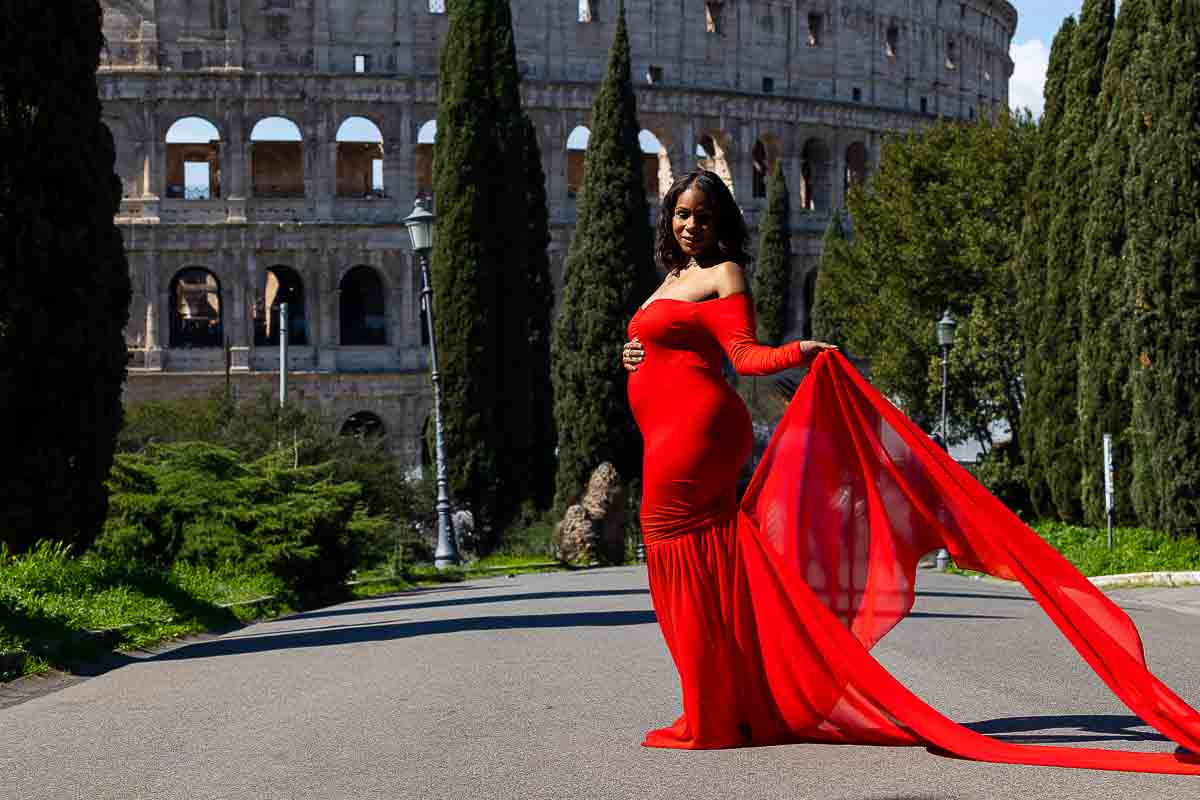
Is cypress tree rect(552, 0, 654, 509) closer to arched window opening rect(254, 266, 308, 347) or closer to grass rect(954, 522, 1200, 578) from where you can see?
grass rect(954, 522, 1200, 578)

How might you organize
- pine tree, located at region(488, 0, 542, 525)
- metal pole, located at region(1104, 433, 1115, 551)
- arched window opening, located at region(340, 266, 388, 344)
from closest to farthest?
metal pole, located at region(1104, 433, 1115, 551)
pine tree, located at region(488, 0, 542, 525)
arched window opening, located at region(340, 266, 388, 344)

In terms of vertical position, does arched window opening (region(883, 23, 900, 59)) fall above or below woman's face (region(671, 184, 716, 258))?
above

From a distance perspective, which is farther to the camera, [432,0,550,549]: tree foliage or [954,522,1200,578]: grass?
[432,0,550,549]: tree foliage

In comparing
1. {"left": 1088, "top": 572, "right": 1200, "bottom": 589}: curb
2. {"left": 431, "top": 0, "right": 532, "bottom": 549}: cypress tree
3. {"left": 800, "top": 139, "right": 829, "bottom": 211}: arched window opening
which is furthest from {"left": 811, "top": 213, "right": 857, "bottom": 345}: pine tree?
{"left": 1088, "top": 572, "right": 1200, "bottom": 589}: curb

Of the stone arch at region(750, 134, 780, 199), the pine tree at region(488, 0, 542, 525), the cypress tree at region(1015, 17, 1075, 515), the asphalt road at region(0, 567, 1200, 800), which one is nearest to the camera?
the asphalt road at region(0, 567, 1200, 800)

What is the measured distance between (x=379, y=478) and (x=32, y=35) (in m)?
20.8

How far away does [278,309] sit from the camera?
61.4 meters

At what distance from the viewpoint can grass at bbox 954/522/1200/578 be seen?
73.6 feet

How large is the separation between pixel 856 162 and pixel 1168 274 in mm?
46994

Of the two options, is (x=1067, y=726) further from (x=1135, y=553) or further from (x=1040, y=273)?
(x=1040, y=273)

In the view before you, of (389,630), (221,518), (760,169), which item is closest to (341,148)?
(760,169)

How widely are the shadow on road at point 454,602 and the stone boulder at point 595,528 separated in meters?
13.2

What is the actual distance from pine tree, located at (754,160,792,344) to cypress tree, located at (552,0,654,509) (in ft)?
67.1

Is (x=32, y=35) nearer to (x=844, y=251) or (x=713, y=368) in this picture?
(x=713, y=368)
